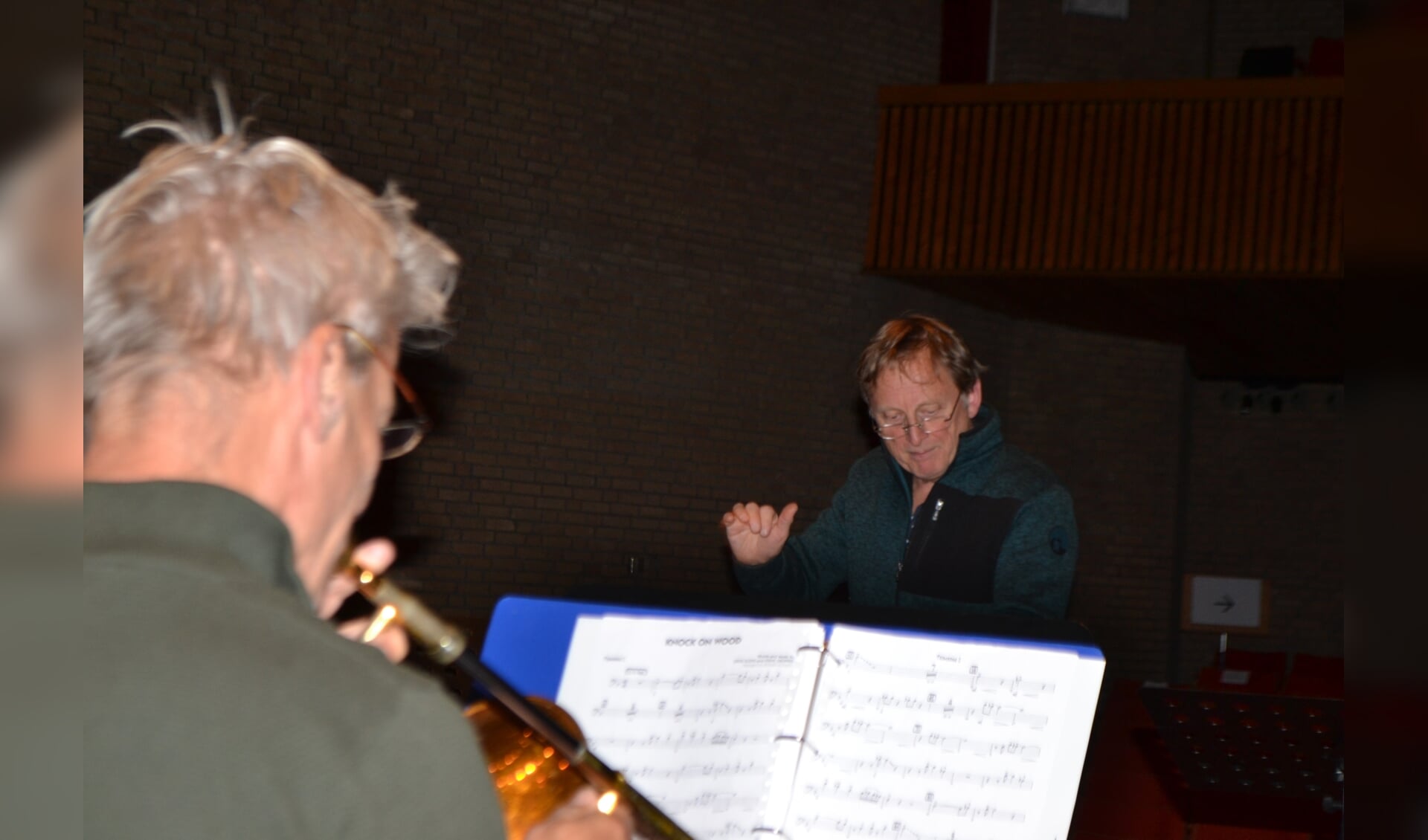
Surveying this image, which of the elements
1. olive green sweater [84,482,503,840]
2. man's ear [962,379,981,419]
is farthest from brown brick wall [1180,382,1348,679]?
olive green sweater [84,482,503,840]

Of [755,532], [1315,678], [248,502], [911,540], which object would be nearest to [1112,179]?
[1315,678]

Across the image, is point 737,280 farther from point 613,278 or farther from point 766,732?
point 766,732

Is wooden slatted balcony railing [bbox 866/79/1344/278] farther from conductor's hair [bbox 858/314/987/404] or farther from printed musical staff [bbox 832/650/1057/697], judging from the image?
printed musical staff [bbox 832/650/1057/697]

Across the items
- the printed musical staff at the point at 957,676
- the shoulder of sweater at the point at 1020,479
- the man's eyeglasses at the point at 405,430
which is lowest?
the printed musical staff at the point at 957,676

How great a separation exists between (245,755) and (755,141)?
833 centimetres

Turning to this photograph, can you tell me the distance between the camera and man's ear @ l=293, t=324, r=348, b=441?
1111mm

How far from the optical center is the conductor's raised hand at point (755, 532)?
2818 millimetres

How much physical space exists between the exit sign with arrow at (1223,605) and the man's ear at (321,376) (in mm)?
10772

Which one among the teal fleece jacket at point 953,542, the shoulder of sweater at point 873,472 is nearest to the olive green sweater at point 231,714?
the teal fleece jacket at point 953,542

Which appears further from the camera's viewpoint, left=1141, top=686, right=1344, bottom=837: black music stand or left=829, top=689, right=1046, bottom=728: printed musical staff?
left=1141, top=686, right=1344, bottom=837: black music stand

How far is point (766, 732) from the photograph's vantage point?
6.00ft

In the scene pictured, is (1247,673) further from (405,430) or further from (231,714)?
(231,714)

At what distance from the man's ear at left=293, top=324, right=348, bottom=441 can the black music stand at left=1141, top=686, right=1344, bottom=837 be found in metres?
1.42

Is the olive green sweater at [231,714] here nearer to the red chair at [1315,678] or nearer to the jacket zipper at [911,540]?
the jacket zipper at [911,540]
